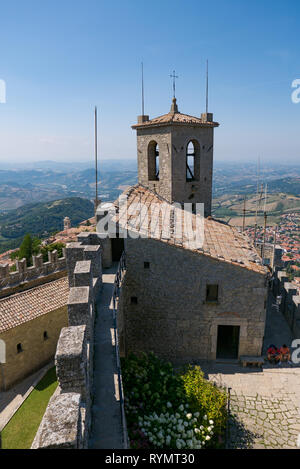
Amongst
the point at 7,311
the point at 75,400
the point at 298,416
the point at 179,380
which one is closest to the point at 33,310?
the point at 7,311

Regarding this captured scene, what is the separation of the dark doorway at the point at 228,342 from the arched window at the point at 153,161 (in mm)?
8800

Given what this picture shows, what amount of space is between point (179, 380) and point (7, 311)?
716cm

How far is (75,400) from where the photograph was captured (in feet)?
16.3

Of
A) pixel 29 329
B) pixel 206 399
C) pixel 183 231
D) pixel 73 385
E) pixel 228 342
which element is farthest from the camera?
pixel 228 342

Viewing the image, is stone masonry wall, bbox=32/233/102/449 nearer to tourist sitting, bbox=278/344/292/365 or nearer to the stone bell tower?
the stone bell tower

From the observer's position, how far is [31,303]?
1330 centimetres

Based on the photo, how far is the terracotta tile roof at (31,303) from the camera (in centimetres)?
1219

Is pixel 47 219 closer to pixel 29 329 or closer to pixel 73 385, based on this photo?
pixel 29 329

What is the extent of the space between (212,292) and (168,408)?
17.8 ft

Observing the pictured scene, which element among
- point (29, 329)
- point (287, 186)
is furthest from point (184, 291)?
point (287, 186)

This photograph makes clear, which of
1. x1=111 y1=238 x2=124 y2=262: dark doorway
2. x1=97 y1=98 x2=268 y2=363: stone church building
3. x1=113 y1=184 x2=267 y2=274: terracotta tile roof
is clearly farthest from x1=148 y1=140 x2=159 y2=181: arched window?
x1=111 y1=238 x2=124 y2=262: dark doorway

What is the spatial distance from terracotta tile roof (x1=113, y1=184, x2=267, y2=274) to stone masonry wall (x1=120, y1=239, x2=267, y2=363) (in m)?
0.37

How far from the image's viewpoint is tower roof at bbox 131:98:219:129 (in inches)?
616

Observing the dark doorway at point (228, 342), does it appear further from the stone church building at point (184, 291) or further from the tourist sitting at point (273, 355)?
the tourist sitting at point (273, 355)
